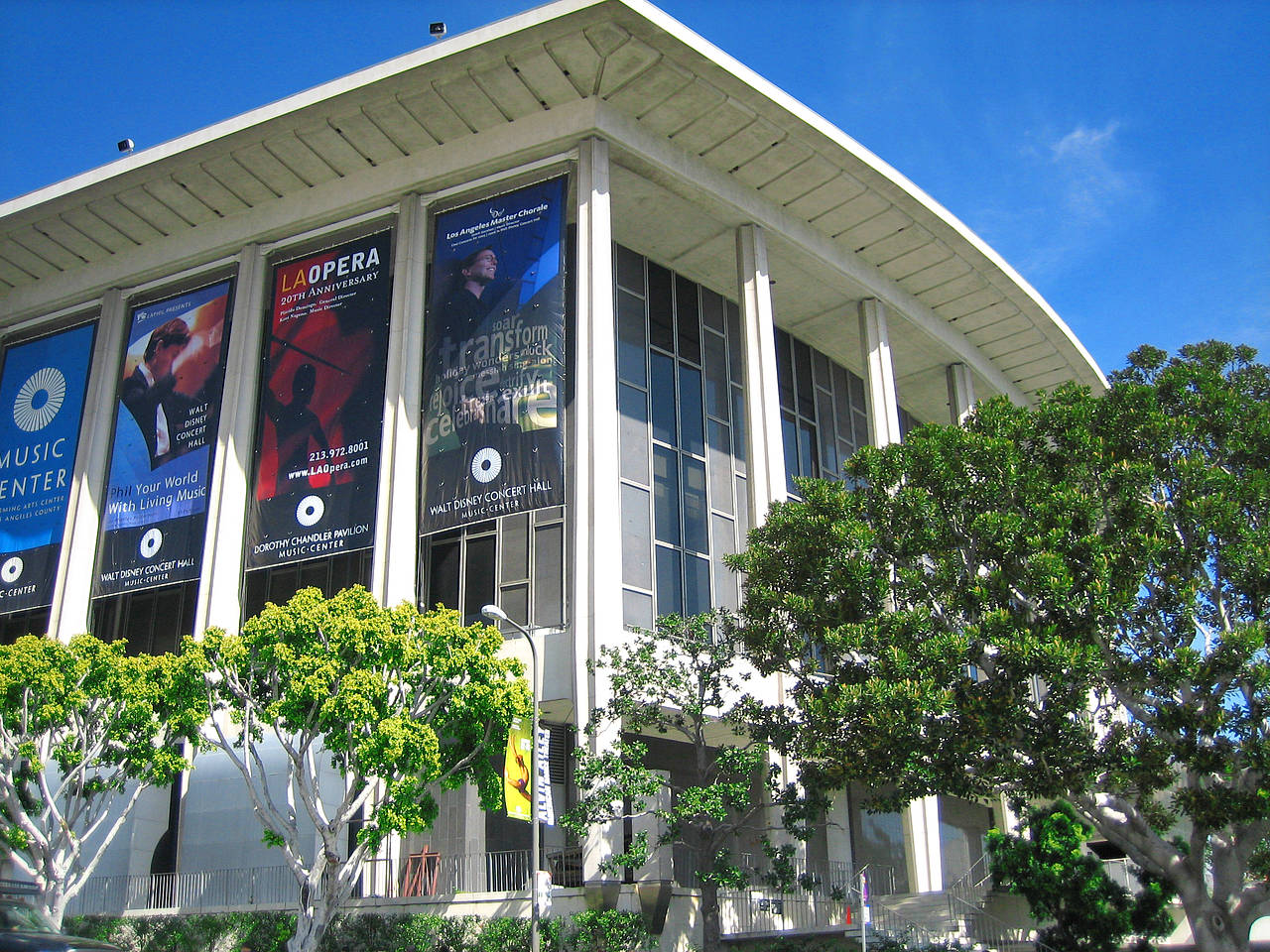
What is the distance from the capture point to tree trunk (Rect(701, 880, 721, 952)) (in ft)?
83.1

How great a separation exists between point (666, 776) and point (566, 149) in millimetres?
18124

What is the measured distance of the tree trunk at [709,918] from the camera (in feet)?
83.1

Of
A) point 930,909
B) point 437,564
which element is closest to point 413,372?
point 437,564

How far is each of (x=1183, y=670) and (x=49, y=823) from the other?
24.2 m

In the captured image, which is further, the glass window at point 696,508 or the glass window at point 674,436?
the glass window at point 696,508

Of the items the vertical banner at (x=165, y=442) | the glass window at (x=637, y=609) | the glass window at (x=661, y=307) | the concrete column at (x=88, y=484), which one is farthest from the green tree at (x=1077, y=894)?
the concrete column at (x=88, y=484)

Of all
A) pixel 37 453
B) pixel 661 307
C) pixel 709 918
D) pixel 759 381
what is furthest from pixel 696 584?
pixel 37 453

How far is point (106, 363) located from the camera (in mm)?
39875

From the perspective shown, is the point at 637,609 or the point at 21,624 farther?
the point at 21,624

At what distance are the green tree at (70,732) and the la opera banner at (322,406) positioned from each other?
6871 mm

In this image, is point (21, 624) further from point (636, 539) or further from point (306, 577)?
point (636, 539)

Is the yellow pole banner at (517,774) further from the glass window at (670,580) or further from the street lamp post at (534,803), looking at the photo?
the glass window at (670,580)

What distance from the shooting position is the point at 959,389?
46.6 metres

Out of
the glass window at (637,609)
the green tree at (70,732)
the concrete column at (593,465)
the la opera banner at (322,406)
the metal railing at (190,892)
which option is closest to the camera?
the green tree at (70,732)
